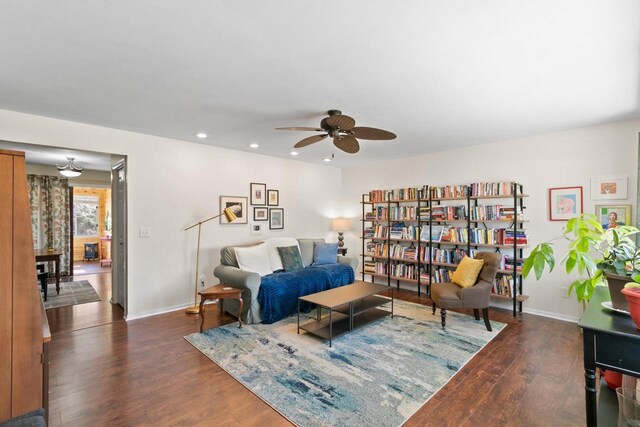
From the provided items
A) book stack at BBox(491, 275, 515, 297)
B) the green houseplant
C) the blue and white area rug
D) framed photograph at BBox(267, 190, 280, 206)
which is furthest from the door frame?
book stack at BBox(491, 275, 515, 297)

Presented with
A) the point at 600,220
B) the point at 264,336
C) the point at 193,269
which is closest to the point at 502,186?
the point at 600,220

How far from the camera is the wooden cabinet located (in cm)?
137

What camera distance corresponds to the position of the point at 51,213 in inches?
248

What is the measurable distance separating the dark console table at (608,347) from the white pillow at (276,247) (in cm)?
369

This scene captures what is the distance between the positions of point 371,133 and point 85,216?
31.5 feet

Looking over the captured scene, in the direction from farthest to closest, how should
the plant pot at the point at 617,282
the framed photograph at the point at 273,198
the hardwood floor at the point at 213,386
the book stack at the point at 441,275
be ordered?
the framed photograph at the point at 273,198 < the book stack at the point at 441,275 < the hardwood floor at the point at 213,386 < the plant pot at the point at 617,282

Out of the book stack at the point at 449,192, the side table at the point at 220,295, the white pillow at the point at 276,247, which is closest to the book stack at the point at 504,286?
the book stack at the point at 449,192

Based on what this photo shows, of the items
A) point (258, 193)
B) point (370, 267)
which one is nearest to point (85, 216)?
point (258, 193)

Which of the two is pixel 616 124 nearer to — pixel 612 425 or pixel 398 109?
pixel 398 109

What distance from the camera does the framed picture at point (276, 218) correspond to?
17.3 ft

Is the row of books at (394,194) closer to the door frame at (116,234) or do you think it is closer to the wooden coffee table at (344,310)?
the wooden coffee table at (344,310)

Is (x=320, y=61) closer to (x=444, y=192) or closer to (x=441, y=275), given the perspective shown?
(x=444, y=192)

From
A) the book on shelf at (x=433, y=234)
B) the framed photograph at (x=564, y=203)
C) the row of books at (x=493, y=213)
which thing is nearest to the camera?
the framed photograph at (x=564, y=203)

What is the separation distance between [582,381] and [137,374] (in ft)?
12.0
